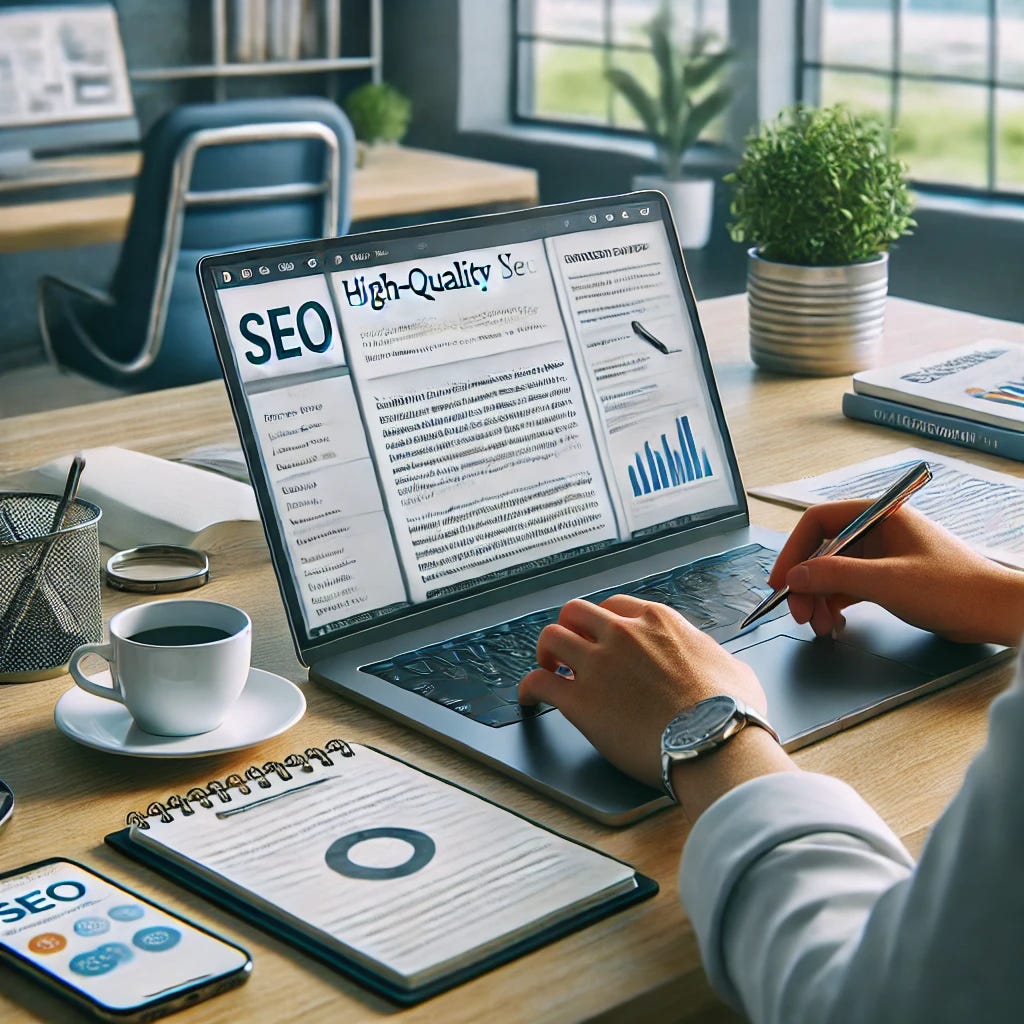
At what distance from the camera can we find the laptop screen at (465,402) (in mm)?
1014

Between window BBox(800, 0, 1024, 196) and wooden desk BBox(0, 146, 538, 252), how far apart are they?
1449 millimetres

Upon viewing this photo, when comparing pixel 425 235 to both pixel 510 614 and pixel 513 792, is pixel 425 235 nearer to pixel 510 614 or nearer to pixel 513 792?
pixel 510 614

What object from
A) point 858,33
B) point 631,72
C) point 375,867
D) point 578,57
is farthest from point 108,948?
point 578,57

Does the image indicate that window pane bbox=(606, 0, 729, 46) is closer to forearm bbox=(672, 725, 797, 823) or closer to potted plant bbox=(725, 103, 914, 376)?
potted plant bbox=(725, 103, 914, 376)

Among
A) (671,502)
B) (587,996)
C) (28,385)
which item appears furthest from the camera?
(28,385)

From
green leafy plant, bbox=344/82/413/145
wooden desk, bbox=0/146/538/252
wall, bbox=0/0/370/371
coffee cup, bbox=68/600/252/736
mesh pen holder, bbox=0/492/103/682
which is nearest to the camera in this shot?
coffee cup, bbox=68/600/252/736

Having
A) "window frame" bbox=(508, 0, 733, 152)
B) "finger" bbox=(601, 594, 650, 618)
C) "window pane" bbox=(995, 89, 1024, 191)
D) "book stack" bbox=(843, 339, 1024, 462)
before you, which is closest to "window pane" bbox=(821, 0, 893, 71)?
"window pane" bbox=(995, 89, 1024, 191)

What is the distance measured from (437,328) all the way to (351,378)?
9cm

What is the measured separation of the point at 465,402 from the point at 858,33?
4.46 m

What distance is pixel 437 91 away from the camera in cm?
606

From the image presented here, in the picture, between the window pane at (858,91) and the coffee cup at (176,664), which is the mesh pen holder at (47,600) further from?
the window pane at (858,91)

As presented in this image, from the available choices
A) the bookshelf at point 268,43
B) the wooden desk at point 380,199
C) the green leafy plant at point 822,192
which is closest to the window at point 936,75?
the wooden desk at point 380,199

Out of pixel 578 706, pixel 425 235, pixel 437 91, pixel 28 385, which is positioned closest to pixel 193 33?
pixel 437 91

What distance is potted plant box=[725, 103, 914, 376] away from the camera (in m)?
1.71
